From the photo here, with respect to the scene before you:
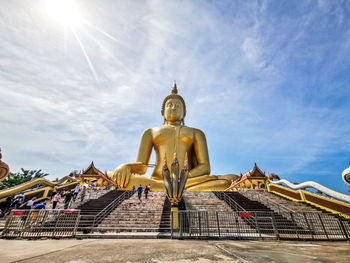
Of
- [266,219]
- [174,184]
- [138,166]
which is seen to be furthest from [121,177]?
[266,219]

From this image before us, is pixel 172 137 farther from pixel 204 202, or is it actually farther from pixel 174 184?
pixel 174 184

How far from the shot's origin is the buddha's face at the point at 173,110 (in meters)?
17.2

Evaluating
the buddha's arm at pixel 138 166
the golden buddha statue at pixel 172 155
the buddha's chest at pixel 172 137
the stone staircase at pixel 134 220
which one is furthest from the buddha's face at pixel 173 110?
the stone staircase at pixel 134 220

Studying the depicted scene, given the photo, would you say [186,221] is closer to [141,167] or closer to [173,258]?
[173,258]

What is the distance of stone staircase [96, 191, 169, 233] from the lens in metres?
6.12

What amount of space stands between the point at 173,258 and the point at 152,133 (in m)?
13.9

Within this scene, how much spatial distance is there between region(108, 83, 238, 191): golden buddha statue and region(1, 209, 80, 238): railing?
7410mm

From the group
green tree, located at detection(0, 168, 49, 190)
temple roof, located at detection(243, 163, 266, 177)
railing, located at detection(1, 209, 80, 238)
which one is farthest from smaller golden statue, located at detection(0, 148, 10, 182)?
green tree, located at detection(0, 168, 49, 190)

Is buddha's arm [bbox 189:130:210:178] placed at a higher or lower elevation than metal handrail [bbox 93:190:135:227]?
higher

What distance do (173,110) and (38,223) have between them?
13.5 meters

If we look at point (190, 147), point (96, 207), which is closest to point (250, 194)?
point (190, 147)

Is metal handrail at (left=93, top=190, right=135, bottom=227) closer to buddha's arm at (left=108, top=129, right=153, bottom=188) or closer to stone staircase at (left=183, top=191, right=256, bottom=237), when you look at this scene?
buddha's arm at (left=108, top=129, right=153, bottom=188)

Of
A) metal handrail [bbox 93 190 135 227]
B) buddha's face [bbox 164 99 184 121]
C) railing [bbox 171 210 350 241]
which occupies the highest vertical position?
buddha's face [bbox 164 99 184 121]

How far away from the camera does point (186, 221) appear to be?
5.75m
